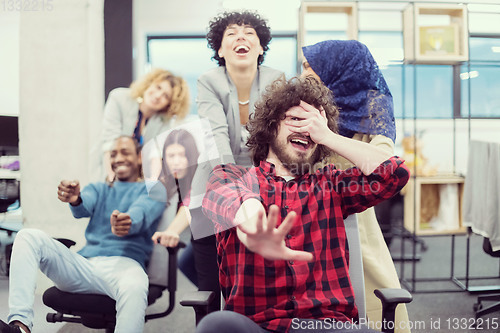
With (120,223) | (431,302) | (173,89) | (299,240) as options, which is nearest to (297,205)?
(299,240)

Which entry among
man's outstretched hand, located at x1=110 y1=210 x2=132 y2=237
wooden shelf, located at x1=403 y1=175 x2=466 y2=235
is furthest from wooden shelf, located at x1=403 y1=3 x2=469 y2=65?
man's outstretched hand, located at x1=110 y1=210 x2=132 y2=237

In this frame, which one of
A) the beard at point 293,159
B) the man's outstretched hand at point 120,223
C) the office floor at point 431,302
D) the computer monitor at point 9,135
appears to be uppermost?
the computer monitor at point 9,135

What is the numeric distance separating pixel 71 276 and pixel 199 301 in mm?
766

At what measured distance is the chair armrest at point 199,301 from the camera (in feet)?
3.92

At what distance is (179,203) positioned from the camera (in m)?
2.08

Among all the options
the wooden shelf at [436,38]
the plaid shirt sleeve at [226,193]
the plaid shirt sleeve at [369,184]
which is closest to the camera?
the plaid shirt sleeve at [226,193]

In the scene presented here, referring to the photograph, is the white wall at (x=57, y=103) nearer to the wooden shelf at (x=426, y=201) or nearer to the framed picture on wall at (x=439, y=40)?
Answer: the framed picture on wall at (x=439, y=40)

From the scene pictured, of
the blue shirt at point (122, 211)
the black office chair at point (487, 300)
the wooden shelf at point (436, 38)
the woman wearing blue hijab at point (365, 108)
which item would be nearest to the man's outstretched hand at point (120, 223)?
the blue shirt at point (122, 211)

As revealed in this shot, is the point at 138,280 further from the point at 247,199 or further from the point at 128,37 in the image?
the point at 128,37

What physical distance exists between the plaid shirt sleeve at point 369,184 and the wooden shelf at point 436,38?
6.10ft

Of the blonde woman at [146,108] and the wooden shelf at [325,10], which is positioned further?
the wooden shelf at [325,10]

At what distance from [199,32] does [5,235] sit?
1.47 meters

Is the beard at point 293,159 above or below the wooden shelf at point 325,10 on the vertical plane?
below

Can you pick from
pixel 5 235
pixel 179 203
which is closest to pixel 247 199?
pixel 179 203
